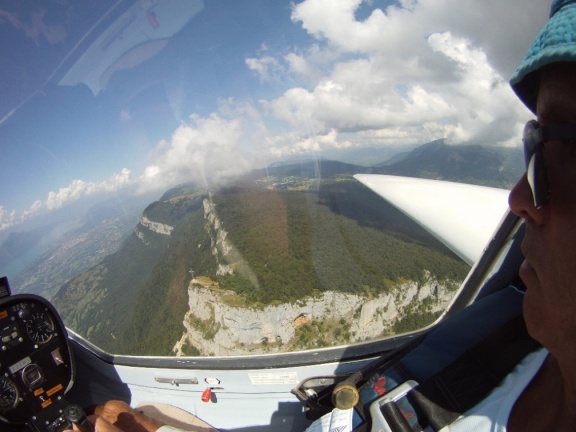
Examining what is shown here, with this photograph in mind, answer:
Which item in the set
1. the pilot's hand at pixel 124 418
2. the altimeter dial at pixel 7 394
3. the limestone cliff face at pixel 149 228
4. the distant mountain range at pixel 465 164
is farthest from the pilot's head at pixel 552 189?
the limestone cliff face at pixel 149 228

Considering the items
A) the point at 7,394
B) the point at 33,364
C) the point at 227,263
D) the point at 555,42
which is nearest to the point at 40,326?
the point at 33,364

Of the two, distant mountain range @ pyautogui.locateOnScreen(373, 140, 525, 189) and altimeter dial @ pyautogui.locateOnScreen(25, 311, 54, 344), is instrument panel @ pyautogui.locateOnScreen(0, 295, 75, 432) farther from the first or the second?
distant mountain range @ pyautogui.locateOnScreen(373, 140, 525, 189)

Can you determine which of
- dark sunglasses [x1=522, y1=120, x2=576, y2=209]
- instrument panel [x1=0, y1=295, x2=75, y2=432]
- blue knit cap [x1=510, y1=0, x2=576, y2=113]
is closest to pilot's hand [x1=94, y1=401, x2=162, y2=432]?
instrument panel [x1=0, y1=295, x2=75, y2=432]

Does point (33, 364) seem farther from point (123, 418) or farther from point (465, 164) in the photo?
point (465, 164)

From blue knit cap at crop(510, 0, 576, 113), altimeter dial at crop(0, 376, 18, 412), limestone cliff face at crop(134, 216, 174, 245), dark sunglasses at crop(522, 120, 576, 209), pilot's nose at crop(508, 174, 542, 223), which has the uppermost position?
blue knit cap at crop(510, 0, 576, 113)

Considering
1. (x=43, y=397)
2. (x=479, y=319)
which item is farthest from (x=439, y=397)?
(x=43, y=397)
